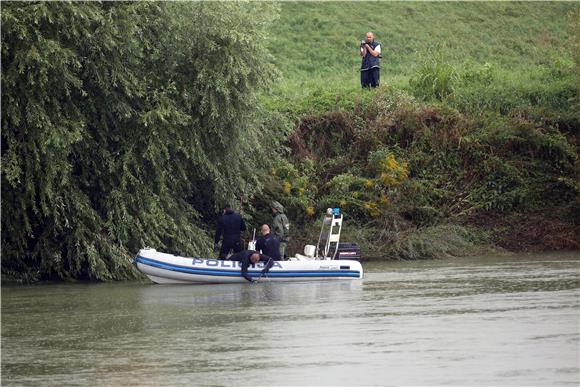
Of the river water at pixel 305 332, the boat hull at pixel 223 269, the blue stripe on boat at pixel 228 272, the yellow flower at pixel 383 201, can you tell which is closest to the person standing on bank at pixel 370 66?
the yellow flower at pixel 383 201

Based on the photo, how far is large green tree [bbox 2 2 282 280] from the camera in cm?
2627

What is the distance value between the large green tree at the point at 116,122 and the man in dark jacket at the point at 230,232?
135cm

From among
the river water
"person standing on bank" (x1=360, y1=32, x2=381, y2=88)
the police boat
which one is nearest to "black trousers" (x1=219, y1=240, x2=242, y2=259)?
the police boat

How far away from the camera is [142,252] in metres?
25.8

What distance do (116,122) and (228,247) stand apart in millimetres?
3739

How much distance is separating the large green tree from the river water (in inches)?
51.9

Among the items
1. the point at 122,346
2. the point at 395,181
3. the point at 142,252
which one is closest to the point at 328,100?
the point at 395,181

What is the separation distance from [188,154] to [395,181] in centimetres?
723

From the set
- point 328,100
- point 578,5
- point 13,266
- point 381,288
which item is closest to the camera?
point 381,288

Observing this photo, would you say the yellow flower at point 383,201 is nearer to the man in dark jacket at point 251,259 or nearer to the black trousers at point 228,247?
the black trousers at point 228,247

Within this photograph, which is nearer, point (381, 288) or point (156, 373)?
point (156, 373)

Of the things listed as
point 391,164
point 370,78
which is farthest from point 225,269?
point 370,78

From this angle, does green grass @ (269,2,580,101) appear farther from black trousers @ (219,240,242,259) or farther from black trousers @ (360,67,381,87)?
black trousers @ (219,240,242,259)

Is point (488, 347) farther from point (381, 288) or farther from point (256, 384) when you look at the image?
point (381, 288)
